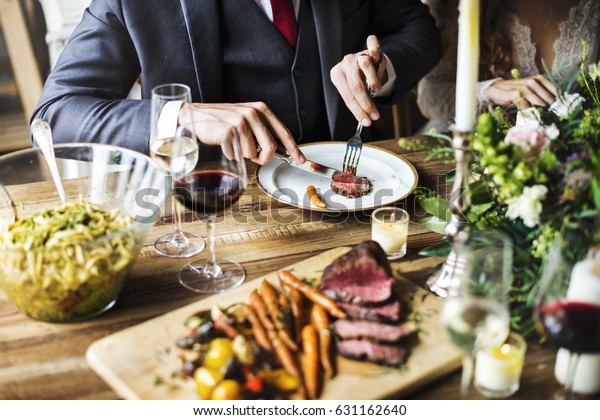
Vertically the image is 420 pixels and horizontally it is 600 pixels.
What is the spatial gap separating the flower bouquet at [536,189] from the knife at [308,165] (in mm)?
451

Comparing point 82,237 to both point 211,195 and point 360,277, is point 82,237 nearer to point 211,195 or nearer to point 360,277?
point 211,195

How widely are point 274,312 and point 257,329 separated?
0.16 feet

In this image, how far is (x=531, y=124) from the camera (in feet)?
3.22

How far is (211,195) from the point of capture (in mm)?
1004

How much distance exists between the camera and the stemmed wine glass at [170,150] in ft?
3.52

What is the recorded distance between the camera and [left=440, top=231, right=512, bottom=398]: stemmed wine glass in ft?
2.39

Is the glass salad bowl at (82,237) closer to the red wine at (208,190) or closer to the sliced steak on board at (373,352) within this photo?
the red wine at (208,190)

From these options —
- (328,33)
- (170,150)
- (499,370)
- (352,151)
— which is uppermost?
(328,33)

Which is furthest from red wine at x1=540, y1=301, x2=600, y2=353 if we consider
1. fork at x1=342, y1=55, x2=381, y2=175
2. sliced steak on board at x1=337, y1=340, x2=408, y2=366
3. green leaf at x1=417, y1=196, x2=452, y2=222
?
fork at x1=342, y1=55, x2=381, y2=175

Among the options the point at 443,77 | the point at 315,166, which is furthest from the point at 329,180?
the point at 443,77
